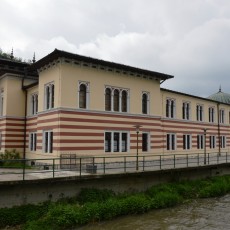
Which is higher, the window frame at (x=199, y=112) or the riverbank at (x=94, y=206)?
the window frame at (x=199, y=112)

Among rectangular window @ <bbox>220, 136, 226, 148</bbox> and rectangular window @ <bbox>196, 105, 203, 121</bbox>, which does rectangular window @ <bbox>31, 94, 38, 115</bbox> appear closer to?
rectangular window @ <bbox>196, 105, 203, 121</bbox>

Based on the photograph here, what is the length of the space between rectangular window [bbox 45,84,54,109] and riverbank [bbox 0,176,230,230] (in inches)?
327

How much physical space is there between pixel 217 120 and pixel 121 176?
923 inches

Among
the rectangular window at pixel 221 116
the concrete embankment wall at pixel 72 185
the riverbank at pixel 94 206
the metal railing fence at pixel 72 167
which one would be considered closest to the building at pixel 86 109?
the metal railing fence at pixel 72 167

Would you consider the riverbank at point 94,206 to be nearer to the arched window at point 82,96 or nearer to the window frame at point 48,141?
the window frame at point 48,141

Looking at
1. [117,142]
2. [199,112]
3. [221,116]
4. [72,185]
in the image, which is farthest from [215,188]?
[221,116]

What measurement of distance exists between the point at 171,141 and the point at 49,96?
1346 cm

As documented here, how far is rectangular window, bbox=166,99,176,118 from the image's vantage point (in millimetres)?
29828

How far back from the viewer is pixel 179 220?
14867 millimetres

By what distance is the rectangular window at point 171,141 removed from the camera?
96.6 ft

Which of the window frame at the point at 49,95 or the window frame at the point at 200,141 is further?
the window frame at the point at 200,141

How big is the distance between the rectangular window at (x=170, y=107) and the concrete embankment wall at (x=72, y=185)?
9399mm

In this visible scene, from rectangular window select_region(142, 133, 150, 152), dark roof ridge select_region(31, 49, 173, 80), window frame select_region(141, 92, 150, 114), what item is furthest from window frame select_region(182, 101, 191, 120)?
rectangular window select_region(142, 133, 150, 152)

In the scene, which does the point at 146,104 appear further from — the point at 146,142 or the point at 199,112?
the point at 199,112
